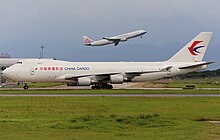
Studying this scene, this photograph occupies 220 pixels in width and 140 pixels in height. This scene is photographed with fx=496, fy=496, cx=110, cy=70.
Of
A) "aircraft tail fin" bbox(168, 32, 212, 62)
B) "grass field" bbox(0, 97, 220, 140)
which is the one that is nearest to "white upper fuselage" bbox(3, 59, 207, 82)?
"aircraft tail fin" bbox(168, 32, 212, 62)

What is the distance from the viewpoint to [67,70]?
60.6 m

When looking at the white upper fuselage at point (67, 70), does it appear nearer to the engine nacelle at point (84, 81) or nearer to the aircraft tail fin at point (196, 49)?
the engine nacelle at point (84, 81)

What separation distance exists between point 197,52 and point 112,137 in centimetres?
4942

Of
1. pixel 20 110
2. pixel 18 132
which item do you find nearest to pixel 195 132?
pixel 18 132

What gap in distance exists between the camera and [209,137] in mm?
16453

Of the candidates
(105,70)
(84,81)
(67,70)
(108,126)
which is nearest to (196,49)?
(105,70)

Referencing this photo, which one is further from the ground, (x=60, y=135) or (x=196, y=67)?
(x=196, y=67)

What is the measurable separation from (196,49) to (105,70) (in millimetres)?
12354

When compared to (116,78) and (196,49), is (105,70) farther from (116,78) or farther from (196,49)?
(196,49)

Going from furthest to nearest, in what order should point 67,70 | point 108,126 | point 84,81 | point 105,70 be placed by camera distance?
point 105,70, point 67,70, point 84,81, point 108,126

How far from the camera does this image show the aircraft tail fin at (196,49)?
211 feet

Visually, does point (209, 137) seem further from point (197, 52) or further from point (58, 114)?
point (197, 52)

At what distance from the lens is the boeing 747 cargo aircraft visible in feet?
198

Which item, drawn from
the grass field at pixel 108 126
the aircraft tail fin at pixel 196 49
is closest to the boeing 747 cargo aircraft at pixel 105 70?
the aircraft tail fin at pixel 196 49
